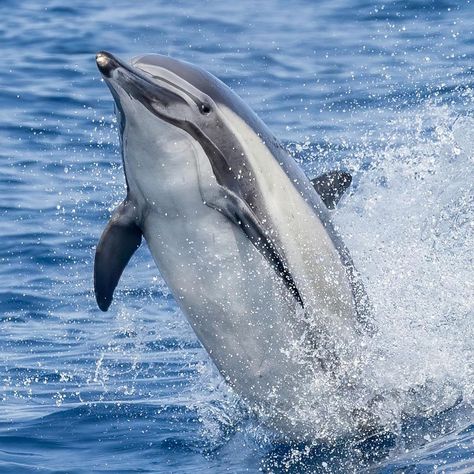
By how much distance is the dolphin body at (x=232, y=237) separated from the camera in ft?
26.4

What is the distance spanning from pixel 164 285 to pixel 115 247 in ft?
12.5

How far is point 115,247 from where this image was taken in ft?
28.5

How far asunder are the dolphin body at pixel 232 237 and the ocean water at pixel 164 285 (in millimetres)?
389

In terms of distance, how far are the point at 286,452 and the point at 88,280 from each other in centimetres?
454

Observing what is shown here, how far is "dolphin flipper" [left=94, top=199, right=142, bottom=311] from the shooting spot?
849cm

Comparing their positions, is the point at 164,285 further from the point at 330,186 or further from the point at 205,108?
the point at 205,108

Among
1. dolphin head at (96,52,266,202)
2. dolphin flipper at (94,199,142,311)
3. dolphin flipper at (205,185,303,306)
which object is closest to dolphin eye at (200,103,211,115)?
dolphin head at (96,52,266,202)

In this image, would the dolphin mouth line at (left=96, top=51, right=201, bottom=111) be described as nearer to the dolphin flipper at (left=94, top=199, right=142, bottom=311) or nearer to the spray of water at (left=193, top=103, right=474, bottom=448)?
the dolphin flipper at (left=94, top=199, right=142, bottom=311)

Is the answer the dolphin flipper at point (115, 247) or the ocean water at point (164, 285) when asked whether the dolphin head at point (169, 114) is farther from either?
the ocean water at point (164, 285)

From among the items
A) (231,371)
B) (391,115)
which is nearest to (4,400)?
(231,371)

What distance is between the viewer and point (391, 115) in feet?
55.7

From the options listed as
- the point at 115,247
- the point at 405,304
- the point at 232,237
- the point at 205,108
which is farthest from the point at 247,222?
the point at 405,304

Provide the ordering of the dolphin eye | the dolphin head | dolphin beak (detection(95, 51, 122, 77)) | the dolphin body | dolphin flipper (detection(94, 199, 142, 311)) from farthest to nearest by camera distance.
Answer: dolphin flipper (detection(94, 199, 142, 311)) → the dolphin eye → the dolphin body → the dolphin head → dolphin beak (detection(95, 51, 122, 77))

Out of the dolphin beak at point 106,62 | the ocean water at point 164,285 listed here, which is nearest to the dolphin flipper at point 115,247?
the dolphin beak at point 106,62
